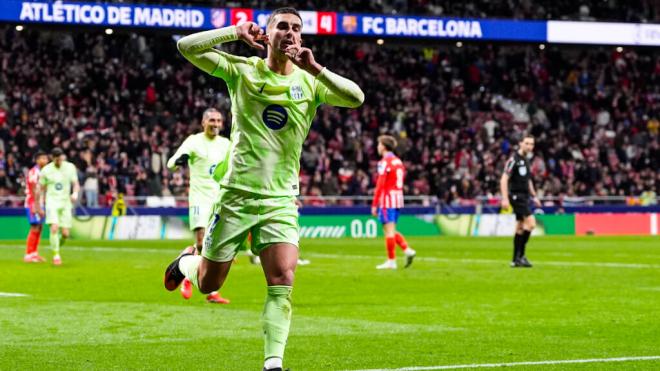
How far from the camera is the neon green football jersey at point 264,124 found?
770 centimetres

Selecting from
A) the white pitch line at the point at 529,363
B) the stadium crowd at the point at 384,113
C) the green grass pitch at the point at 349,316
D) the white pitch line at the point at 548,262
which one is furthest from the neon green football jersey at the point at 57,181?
the white pitch line at the point at 529,363

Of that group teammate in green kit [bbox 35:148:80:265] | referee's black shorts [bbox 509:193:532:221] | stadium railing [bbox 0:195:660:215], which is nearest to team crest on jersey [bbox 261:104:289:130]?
referee's black shorts [bbox 509:193:532:221]

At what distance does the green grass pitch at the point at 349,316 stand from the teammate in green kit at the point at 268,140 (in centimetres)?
126

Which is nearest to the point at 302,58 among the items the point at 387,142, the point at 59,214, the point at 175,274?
the point at 175,274

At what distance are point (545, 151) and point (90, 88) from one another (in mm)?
17272

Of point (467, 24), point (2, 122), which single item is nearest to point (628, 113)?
point (467, 24)

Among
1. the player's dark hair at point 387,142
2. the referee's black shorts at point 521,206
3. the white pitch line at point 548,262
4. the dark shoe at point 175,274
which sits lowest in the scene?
the white pitch line at point 548,262

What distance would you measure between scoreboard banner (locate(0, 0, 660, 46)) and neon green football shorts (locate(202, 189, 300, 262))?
32.8m

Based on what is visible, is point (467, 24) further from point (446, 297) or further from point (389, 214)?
point (446, 297)

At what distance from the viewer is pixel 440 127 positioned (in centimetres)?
4591

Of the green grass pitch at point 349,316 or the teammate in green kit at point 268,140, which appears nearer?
the teammate in green kit at point 268,140

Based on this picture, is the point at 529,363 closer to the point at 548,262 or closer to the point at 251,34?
the point at 251,34

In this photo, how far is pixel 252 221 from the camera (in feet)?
25.2

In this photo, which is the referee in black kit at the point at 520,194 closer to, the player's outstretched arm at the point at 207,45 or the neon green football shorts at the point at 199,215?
the neon green football shorts at the point at 199,215
